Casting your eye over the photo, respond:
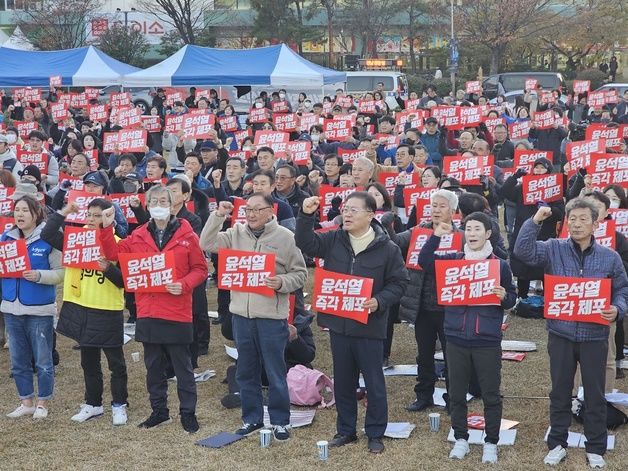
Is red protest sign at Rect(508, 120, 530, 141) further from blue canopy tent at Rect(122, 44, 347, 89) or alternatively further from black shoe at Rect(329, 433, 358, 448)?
black shoe at Rect(329, 433, 358, 448)

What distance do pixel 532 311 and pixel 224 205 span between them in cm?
462

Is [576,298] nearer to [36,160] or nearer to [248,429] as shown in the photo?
[248,429]

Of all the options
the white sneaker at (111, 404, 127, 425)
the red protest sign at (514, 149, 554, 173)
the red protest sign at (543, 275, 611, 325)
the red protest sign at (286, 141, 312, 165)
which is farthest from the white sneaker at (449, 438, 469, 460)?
the red protest sign at (286, 141, 312, 165)

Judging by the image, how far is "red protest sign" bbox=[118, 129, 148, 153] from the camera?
13836mm

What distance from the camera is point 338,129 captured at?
16266 mm

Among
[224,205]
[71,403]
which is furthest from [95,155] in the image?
[224,205]

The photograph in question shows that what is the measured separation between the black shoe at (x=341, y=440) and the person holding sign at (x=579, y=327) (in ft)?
4.38

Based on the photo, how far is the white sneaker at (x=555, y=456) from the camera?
6320mm

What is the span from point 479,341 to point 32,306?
11.2ft

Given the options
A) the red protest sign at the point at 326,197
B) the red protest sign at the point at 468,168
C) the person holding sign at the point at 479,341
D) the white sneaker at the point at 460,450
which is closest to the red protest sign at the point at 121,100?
the red protest sign at the point at 468,168

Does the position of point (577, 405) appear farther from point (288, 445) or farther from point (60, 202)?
point (60, 202)

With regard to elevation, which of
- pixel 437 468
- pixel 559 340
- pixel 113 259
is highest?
pixel 113 259

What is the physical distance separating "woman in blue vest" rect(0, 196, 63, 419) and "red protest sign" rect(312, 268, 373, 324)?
7.28 feet

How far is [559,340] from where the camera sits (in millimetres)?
6309
